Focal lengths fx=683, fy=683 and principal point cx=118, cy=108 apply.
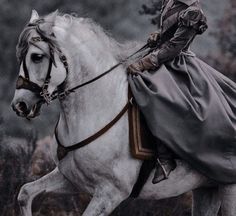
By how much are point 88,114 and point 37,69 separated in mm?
410

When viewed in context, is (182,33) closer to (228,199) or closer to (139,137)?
(139,137)

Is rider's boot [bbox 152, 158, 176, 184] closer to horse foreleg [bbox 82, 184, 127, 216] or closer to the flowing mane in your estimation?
horse foreleg [bbox 82, 184, 127, 216]

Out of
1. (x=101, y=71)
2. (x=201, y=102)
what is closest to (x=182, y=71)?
(x=201, y=102)

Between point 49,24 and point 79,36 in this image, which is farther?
point 79,36

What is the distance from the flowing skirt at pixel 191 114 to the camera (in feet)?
13.4

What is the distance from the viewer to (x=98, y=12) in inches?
260

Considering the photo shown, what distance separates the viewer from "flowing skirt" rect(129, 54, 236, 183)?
409 centimetres

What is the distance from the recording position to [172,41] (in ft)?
13.7

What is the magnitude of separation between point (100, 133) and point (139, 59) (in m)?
0.59

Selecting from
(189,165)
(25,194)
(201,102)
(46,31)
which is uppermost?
(46,31)

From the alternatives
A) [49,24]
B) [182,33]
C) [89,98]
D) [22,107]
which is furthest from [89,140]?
[182,33]

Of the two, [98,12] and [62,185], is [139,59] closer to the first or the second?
[62,185]

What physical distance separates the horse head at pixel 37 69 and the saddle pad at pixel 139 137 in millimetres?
491

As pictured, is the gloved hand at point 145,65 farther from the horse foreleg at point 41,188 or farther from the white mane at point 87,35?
the horse foreleg at point 41,188
